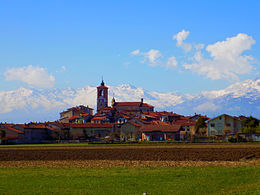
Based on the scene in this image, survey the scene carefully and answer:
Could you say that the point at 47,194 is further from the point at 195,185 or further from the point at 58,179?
the point at 195,185

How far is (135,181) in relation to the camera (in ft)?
92.7

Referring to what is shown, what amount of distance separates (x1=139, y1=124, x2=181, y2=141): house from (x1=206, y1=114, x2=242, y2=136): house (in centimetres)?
936

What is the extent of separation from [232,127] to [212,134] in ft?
19.2

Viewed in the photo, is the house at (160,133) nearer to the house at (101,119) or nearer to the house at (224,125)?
the house at (224,125)

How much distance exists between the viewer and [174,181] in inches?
1106

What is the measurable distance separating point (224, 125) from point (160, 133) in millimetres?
18366

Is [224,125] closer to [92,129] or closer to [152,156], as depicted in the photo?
[92,129]

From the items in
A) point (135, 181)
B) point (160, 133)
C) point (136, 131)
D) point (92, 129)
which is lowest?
point (135, 181)

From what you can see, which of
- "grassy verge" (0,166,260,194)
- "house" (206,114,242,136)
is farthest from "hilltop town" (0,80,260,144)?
"grassy verge" (0,166,260,194)

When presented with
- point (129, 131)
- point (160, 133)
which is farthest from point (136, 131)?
point (160, 133)

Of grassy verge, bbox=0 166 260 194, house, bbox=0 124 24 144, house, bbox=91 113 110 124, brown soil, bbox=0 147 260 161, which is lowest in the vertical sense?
grassy verge, bbox=0 166 260 194

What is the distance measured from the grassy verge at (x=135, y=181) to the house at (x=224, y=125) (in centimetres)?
8846

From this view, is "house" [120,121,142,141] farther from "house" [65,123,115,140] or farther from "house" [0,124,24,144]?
"house" [0,124,24,144]

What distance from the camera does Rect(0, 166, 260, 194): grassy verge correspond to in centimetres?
A: 2484
